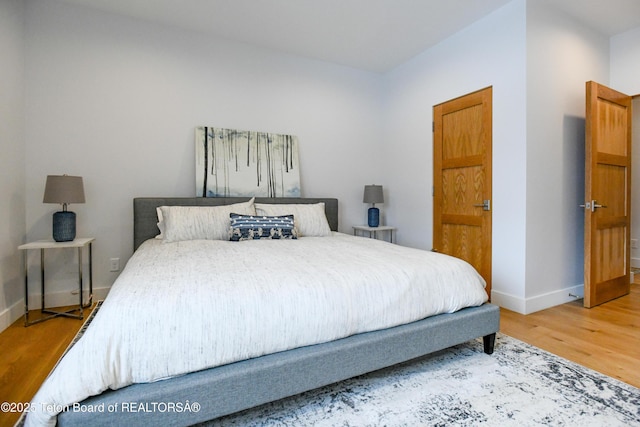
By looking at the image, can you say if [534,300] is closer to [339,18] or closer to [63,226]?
[339,18]

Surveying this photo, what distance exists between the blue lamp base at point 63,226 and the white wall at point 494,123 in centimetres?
354

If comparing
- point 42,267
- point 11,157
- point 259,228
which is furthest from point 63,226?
point 259,228

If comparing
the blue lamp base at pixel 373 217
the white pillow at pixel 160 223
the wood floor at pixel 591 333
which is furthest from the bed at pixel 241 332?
the blue lamp base at pixel 373 217

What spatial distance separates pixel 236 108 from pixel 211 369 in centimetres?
297

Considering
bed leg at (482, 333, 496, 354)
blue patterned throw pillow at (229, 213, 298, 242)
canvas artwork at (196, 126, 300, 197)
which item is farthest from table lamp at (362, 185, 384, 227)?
bed leg at (482, 333, 496, 354)

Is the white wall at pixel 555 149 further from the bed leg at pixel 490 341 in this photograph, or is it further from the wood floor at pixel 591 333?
the bed leg at pixel 490 341

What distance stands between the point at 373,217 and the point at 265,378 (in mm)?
3022

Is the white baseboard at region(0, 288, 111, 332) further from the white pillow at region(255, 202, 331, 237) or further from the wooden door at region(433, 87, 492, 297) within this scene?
the wooden door at region(433, 87, 492, 297)

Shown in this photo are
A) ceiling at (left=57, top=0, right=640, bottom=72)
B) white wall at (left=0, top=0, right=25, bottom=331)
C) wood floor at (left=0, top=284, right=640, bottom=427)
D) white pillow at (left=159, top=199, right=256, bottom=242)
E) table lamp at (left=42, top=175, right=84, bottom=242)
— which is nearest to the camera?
wood floor at (left=0, top=284, right=640, bottom=427)

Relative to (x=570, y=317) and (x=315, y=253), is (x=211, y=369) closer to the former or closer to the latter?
(x=315, y=253)

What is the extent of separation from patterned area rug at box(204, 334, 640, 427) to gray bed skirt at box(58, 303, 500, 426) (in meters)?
0.16

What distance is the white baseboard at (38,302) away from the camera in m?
2.42

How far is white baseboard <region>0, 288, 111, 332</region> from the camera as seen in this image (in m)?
2.42

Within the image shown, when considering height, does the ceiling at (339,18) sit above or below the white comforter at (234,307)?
above
